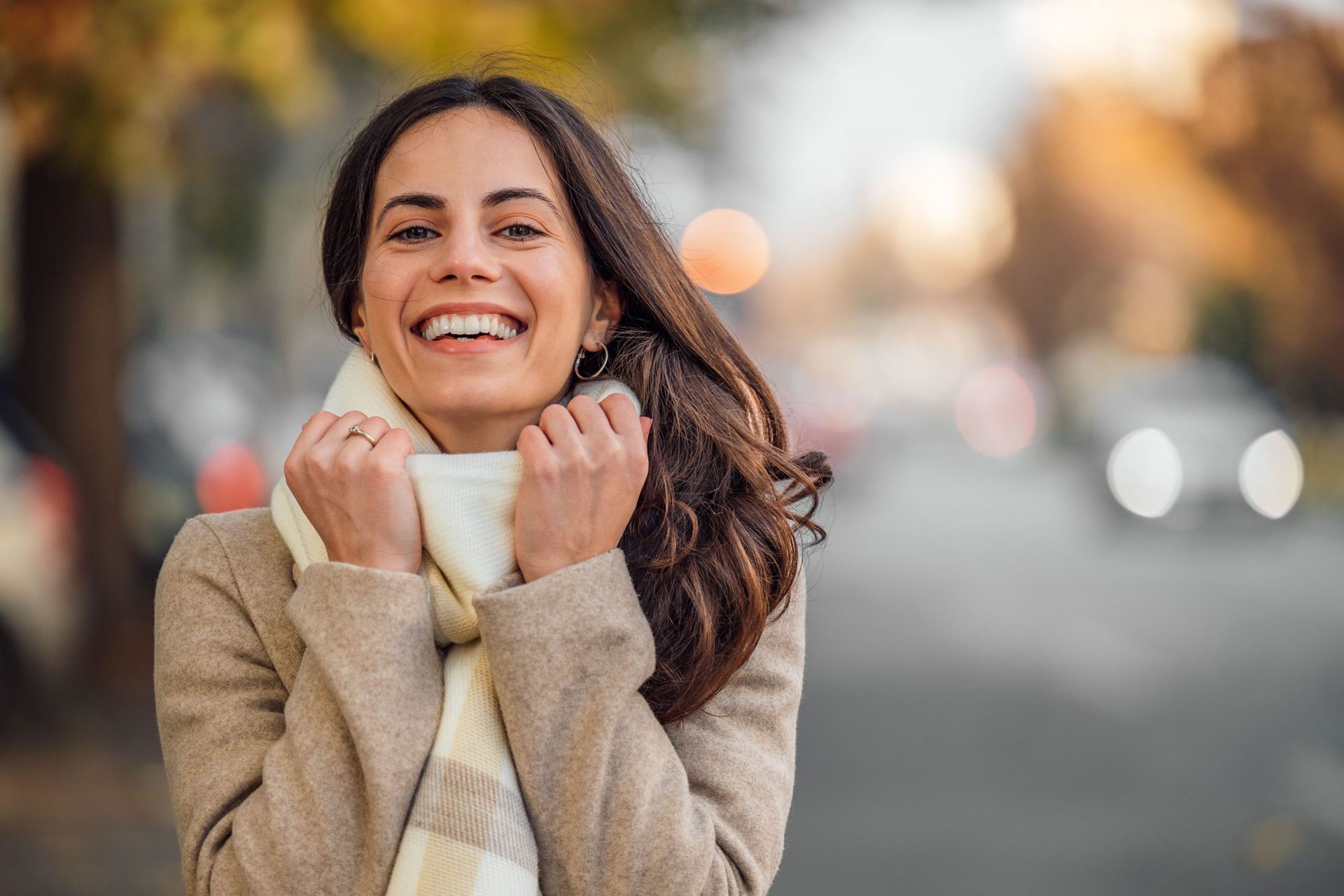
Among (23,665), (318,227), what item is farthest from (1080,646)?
(318,227)

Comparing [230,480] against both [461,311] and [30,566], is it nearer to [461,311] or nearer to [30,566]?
[30,566]

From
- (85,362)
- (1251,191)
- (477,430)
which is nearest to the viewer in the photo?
(477,430)

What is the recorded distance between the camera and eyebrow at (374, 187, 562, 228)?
82.5 inches

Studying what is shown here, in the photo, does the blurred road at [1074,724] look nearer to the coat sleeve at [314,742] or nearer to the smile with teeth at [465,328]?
the smile with teeth at [465,328]

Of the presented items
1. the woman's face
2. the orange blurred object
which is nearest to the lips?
the woman's face

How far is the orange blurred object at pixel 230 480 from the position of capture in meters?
9.48

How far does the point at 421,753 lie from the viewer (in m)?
1.87

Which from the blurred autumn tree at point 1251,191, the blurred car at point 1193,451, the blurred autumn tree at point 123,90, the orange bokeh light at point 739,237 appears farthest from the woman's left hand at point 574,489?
the blurred autumn tree at point 1251,191

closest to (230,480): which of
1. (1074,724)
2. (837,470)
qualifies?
(1074,724)

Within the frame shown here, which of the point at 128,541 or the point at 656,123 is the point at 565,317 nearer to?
the point at 128,541

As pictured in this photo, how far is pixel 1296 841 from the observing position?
19.9 ft

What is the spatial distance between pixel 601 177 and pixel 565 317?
228 millimetres

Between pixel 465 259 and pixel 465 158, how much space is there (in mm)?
169

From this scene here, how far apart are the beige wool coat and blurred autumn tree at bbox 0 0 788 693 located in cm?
383
